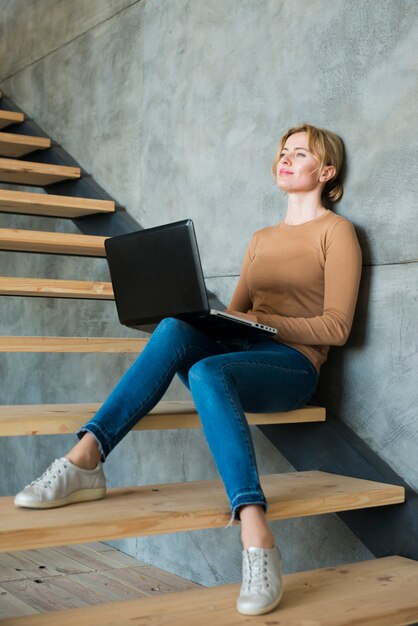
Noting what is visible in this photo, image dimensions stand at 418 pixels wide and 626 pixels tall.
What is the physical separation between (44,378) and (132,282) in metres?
2.12

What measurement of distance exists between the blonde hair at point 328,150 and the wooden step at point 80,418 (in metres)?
0.65

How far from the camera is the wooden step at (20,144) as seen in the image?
3.86 meters

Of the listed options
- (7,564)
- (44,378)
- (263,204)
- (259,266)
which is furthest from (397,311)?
(44,378)

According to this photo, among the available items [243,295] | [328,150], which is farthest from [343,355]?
[328,150]

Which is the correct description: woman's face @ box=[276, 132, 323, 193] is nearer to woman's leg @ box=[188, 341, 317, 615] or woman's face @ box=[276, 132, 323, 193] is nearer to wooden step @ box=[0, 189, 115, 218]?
woman's leg @ box=[188, 341, 317, 615]

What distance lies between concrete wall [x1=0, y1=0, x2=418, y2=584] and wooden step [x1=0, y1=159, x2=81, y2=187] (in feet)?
0.40

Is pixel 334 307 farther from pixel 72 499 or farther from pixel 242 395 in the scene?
pixel 72 499

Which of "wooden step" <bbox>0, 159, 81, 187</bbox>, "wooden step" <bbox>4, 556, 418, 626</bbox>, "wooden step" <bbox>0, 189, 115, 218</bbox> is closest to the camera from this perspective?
"wooden step" <bbox>4, 556, 418, 626</bbox>

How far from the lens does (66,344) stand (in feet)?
8.60

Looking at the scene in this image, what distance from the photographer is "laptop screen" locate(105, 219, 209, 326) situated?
2.06 metres

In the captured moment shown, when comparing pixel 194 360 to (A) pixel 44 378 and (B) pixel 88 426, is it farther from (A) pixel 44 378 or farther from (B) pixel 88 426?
(A) pixel 44 378

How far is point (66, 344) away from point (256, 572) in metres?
1.13

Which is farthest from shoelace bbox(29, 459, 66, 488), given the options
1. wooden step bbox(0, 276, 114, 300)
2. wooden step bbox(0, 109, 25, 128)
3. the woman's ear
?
wooden step bbox(0, 109, 25, 128)

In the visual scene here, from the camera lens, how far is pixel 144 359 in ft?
6.78
